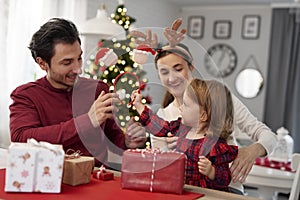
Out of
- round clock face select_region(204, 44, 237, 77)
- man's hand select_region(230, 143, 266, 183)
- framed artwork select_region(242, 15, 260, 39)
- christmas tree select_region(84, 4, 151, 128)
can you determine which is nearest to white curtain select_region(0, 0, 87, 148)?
christmas tree select_region(84, 4, 151, 128)

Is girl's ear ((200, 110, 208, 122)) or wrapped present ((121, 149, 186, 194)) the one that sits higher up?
girl's ear ((200, 110, 208, 122))

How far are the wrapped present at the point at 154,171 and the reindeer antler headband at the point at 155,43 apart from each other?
241 mm

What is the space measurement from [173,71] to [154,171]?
9.9 inches

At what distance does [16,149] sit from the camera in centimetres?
99

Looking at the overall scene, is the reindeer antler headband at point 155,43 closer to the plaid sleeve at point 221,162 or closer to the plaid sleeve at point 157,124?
the plaid sleeve at point 157,124

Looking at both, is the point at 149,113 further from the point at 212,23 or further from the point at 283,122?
the point at 212,23

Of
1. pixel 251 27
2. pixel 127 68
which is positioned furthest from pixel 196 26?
pixel 127 68

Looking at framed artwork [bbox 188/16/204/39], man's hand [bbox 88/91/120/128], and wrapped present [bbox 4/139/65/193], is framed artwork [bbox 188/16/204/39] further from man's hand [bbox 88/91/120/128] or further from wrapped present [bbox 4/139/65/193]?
wrapped present [bbox 4/139/65/193]

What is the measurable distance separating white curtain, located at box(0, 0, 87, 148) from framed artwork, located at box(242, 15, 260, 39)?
3.21 meters

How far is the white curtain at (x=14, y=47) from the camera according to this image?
3.39 m

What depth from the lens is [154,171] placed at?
1091 millimetres

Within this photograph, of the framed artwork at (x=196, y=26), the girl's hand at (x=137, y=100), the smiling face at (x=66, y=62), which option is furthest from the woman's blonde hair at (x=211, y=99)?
the framed artwork at (x=196, y=26)

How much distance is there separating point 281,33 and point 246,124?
4.30 metres

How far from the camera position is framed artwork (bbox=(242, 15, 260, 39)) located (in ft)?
19.6
